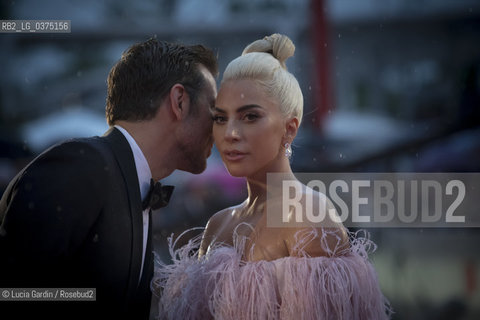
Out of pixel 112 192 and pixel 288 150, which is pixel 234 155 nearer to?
pixel 288 150

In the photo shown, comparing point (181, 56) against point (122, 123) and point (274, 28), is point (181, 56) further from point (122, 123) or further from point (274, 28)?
point (274, 28)

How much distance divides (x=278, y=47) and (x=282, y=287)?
0.80m

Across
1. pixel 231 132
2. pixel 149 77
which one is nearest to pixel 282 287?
pixel 231 132

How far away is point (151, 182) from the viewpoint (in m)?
1.93

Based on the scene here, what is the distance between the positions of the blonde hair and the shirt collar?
41 cm

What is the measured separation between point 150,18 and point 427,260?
427 cm

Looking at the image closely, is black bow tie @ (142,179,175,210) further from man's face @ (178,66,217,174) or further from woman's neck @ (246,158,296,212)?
woman's neck @ (246,158,296,212)

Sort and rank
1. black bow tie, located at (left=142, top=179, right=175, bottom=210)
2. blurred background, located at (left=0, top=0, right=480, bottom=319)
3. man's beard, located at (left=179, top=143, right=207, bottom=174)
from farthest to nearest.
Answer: blurred background, located at (left=0, top=0, right=480, bottom=319) → man's beard, located at (left=179, top=143, right=207, bottom=174) → black bow tie, located at (left=142, top=179, right=175, bottom=210)

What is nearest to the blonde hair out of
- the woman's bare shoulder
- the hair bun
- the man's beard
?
the hair bun

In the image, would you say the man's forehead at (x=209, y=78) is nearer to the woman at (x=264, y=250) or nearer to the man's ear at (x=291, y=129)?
the woman at (x=264, y=250)

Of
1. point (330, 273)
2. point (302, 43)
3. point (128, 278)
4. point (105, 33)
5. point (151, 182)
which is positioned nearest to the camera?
point (330, 273)

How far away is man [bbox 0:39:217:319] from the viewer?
5.62ft

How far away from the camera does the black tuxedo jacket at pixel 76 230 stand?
67.1 inches

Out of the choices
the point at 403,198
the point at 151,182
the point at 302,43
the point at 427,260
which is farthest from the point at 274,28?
the point at 151,182
